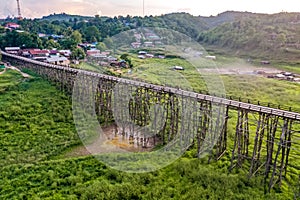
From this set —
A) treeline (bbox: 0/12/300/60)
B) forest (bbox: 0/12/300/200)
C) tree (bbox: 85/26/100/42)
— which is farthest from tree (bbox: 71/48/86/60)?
tree (bbox: 85/26/100/42)

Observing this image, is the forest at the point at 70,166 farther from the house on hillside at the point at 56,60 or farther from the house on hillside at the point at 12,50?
the house on hillside at the point at 12,50

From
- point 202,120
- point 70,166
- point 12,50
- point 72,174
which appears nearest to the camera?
point 72,174

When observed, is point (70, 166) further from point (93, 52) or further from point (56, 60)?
point (93, 52)

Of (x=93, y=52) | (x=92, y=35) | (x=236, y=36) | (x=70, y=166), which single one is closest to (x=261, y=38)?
(x=236, y=36)

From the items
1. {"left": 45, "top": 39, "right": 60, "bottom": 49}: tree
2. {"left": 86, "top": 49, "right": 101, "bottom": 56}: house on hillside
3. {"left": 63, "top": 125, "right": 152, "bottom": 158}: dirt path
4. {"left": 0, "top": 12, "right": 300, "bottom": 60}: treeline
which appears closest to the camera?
{"left": 63, "top": 125, "right": 152, "bottom": 158}: dirt path

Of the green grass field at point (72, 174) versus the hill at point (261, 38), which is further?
the hill at point (261, 38)

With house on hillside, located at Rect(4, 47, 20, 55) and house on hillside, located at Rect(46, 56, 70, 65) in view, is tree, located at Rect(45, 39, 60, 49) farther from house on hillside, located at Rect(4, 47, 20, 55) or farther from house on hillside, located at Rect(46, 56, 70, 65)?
house on hillside, located at Rect(46, 56, 70, 65)

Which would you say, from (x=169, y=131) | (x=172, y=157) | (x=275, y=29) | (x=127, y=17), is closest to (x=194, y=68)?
(x=275, y=29)

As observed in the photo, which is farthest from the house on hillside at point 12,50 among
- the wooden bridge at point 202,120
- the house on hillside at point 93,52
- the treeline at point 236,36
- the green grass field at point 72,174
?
the green grass field at point 72,174

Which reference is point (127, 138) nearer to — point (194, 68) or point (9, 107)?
point (9, 107)

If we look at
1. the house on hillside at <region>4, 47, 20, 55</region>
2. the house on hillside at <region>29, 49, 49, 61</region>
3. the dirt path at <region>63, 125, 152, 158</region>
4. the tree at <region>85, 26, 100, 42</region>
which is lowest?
the dirt path at <region>63, 125, 152, 158</region>
